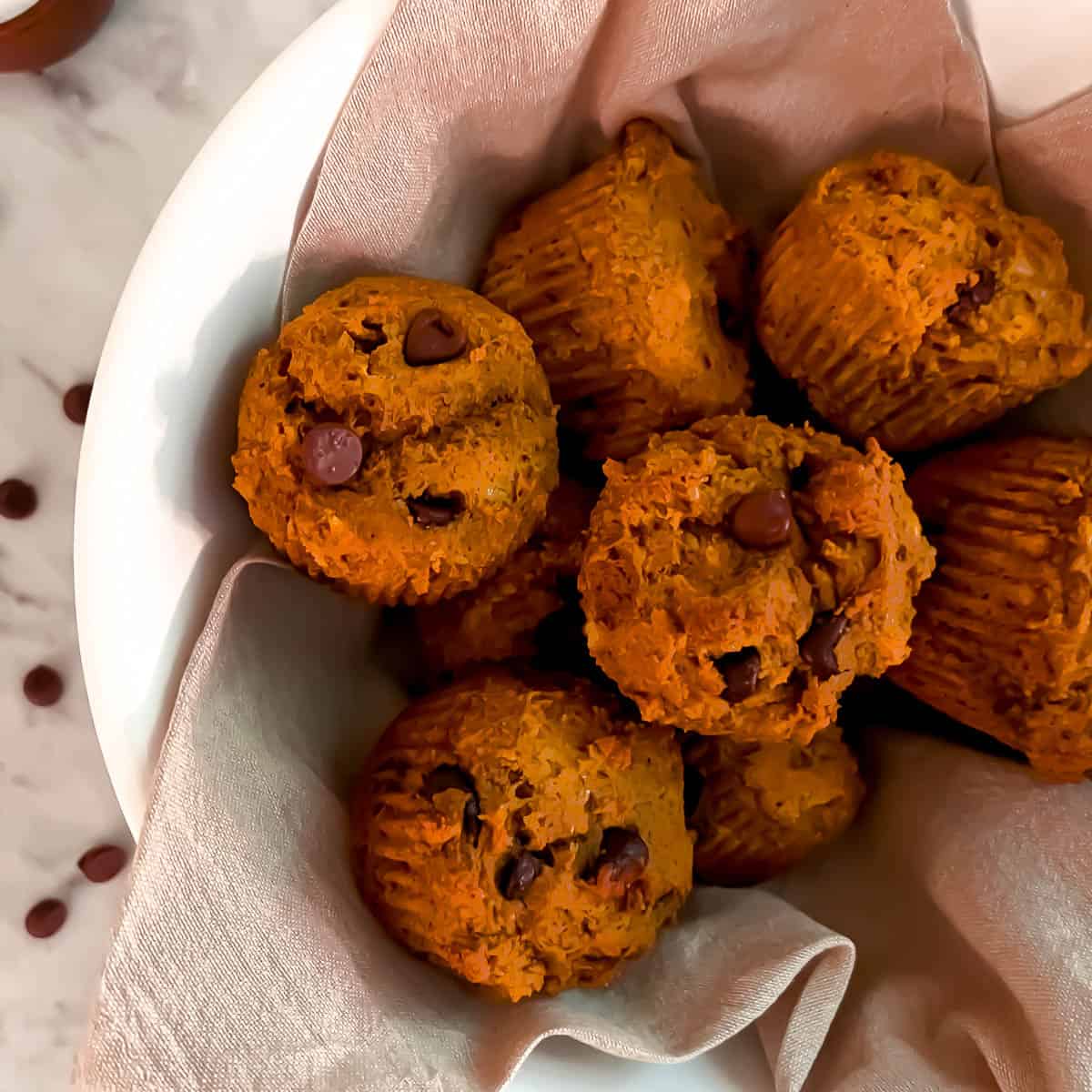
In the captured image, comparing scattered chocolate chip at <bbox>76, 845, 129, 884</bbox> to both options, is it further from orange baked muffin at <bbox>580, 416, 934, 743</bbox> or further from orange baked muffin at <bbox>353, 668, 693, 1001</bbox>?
orange baked muffin at <bbox>580, 416, 934, 743</bbox>

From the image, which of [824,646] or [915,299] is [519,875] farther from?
[915,299]

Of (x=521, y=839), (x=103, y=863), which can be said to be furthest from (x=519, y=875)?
(x=103, y=863)

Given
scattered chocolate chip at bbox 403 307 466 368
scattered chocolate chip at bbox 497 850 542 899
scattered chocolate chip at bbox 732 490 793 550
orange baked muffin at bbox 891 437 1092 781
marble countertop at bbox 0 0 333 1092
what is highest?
marble countertop at bbox 0 0 333 1092

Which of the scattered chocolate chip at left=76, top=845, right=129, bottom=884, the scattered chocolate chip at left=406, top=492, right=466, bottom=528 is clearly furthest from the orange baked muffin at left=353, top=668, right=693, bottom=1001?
the scattered chocolate chip at left=76, top=845, right=129, bottom=884

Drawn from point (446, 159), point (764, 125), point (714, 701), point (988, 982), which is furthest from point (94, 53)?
point (988, 982)

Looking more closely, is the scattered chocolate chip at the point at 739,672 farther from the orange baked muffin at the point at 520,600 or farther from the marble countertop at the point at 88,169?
the marble countertop at the point at 88,169

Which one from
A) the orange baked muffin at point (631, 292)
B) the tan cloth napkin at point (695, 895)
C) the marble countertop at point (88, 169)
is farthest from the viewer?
the marble countertop at point (88, 169)

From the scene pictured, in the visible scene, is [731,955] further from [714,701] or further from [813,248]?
[813,248]

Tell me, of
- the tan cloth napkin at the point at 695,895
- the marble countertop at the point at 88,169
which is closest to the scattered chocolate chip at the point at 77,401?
the marble countertop at the point at 88,169
